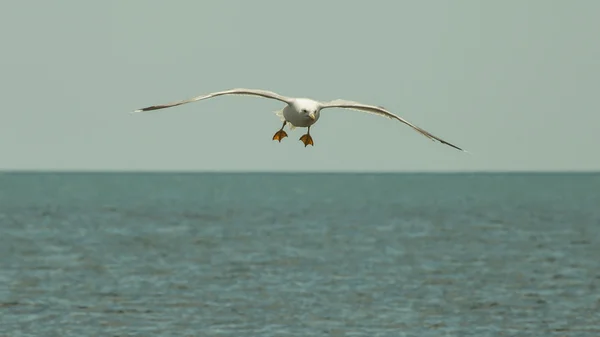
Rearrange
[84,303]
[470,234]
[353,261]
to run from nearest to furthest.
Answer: [84,303] < [353,261] < [470,234]

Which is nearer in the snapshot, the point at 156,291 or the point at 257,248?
the point at 156,291

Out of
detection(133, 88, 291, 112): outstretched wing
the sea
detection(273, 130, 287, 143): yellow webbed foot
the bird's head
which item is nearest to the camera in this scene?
detection(133, 88, 291, 112): outstretched wing

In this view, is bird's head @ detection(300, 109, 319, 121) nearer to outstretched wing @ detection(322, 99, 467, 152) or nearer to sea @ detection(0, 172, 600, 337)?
outstretched wing @ detection(322, 99, 467, 152)

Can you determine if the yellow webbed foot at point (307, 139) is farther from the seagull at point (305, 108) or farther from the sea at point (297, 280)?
the sea at point (297, 280)

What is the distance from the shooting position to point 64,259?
8275 centimetres

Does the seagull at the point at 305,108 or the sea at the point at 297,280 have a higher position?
the seagull at the point at 305,108

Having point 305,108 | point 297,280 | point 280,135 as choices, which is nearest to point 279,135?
point 280,135

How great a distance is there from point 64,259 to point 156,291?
21.0 m

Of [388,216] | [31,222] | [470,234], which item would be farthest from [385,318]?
[388,216]

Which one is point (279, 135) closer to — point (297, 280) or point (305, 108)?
point (305, 108)

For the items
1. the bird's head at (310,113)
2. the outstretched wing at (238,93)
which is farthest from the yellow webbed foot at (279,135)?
the bird's head at (310,113)

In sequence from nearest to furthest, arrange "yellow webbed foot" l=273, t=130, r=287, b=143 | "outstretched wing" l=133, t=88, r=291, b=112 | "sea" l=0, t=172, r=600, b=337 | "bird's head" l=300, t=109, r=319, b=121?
"outstretched wing" l=133, t=88, r=291, b=112, "bird's head" l=300, t=109, r=319, b=121, "yellow webbed foot" l=273, t=130, r=287, b=143, "sea" l=0, t=172, r=600, b=337

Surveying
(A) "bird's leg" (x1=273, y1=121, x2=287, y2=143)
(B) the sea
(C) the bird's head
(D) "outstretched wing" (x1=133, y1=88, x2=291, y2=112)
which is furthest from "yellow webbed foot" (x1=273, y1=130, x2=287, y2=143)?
(B) the sea

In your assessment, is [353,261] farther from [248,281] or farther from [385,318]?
[385,318]
